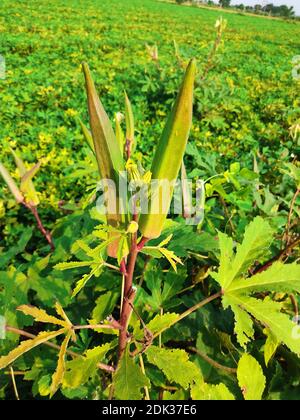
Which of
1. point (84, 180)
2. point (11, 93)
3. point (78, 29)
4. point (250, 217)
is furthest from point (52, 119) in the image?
point (78, 29)

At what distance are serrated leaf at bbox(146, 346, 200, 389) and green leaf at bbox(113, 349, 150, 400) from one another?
0.21ft

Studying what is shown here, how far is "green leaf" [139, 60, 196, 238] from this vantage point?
1.84ft

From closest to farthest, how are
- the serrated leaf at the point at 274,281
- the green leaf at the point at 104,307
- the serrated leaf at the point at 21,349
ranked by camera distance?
1. the serrated leaf at the point at 21,349
2. the serrated leaf at the point at 274,281
3. the green leaf at the point at 104,307

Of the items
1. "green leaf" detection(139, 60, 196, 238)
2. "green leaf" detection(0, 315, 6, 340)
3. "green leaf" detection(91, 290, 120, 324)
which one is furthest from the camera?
"green leaf" detection(91, 290, 120, 324)

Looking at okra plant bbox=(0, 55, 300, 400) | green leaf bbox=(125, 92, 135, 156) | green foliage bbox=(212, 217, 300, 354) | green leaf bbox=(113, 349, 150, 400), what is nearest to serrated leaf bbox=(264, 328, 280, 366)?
okra plant bbox=(0, 55, 300, 400)

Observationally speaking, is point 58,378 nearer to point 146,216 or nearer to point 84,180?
point 146,216

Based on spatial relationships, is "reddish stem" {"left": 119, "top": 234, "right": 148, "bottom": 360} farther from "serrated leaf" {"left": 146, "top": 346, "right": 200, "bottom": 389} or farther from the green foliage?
the green foliage

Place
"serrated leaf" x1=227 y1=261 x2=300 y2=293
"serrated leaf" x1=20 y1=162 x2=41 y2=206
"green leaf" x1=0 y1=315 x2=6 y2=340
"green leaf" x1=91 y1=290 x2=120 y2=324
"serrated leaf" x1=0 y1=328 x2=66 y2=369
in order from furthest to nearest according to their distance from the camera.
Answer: "serrated leaf" x1=20 y1=162 x2=41 y2=206 < "green leaf" x1=91 y1=290 x2=120 y2=324 < "green leaf" x1=0 y1=315 x2=6 y2=340 < "serrated leaf" x1=227 y1=261 x2=300 y2=293 < "serrated leaf" x1=0 y1=328 x2=66 y2=369

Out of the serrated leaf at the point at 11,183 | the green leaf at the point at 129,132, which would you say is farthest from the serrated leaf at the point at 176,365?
the serrated leaf at the point at 11,183

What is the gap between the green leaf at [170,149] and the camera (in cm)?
56

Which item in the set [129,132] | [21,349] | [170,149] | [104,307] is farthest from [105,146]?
[104,307]

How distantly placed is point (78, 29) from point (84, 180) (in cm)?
973

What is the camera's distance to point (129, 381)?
785 mm

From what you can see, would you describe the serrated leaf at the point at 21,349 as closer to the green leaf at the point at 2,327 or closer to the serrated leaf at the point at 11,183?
the green leaf at the point at 2,327
